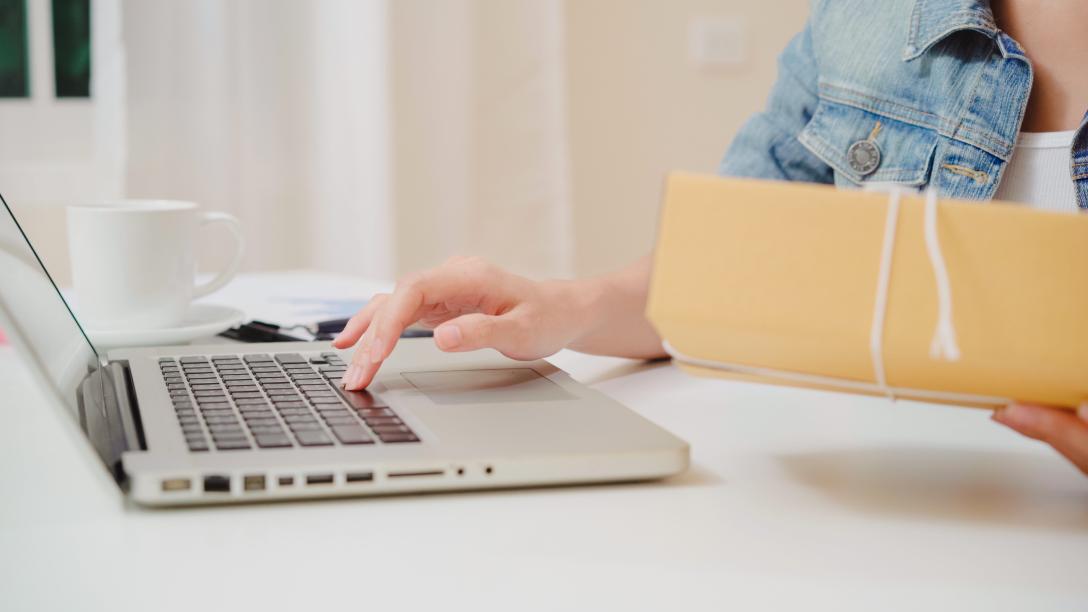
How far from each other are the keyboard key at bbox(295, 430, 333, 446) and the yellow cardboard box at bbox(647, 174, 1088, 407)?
173 millimetres

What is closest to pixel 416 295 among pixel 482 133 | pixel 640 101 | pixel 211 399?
pixel 211 399

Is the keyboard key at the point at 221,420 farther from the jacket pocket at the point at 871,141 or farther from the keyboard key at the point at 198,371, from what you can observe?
the jacket pocket at the point at 871,141

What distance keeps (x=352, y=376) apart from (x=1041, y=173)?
58 cm

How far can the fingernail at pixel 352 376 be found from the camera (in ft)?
2.09

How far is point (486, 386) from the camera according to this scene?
0.66 metres

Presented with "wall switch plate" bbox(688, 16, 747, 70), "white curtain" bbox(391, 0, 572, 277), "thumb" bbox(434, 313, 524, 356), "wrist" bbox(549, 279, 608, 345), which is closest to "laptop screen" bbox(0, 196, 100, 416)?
"thumb" bbox(434, 313, 524, 356)

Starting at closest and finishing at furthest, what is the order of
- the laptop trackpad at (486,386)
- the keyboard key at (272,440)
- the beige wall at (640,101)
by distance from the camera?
the keyboard key at (272,440), the laptop trackpad at (486,386), the beige wall at (640,101)

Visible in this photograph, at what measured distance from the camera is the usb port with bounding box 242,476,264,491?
1.59 ft

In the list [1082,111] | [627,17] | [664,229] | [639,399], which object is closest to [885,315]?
[664,229]

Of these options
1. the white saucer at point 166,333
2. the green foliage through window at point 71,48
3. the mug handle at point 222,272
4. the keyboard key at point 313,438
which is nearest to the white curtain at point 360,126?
the green foliage through window at point 71,48

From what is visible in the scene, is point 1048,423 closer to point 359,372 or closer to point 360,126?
point 359,372

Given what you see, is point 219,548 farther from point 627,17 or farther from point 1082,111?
point 627,17

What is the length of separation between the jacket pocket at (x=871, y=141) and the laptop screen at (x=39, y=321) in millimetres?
609

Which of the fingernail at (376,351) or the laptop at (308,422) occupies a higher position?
the fingernail at (376,351)
